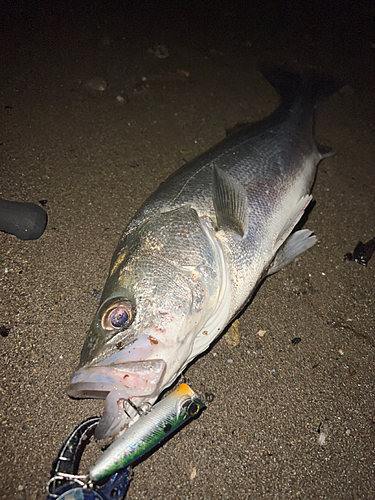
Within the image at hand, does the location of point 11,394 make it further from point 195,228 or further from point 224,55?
point 224,55

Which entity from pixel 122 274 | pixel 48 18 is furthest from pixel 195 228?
pixel 48 18

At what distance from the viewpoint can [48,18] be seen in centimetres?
342

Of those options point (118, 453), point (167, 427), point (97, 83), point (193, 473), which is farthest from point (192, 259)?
point (97, 83)

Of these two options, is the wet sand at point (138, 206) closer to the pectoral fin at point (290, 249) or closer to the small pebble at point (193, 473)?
the small pebble at point (193, 473)

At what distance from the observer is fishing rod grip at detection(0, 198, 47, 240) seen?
2.15m

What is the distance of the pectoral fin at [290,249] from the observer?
7.20 feet

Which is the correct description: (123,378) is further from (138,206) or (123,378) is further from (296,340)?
(138,206)

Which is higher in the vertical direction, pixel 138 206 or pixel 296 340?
pixel 296 340

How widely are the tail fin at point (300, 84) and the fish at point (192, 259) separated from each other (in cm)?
34

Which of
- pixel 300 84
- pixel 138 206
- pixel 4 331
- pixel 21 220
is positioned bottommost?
pixel 4 331

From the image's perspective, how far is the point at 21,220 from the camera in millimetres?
2174

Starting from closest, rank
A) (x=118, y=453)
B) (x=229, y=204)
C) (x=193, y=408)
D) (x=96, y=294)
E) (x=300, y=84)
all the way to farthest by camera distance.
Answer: (x=118, y=453) → (x=193, y=408) → (x=229, y=204) → (x=96, y=294) → (x=300, y=84)

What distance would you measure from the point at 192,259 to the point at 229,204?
0.45 meters

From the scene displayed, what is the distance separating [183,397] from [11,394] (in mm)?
1060
